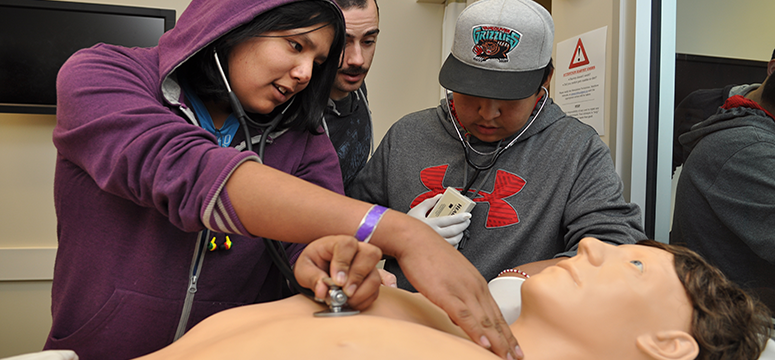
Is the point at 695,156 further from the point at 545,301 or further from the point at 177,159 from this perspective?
the point at 177,159

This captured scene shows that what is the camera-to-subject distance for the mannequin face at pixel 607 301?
2.75 ft

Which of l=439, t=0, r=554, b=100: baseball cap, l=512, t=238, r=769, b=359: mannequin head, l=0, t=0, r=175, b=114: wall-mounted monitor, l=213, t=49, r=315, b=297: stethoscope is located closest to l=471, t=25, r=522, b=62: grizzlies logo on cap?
l=439, t=0, r=554, b=100: baseball cap

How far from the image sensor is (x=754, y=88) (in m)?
1.39

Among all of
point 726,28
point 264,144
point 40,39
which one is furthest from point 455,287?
point 40,39

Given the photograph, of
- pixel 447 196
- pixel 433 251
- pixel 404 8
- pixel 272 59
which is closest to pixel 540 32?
pixel 447 196

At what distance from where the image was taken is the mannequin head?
0.83 metres

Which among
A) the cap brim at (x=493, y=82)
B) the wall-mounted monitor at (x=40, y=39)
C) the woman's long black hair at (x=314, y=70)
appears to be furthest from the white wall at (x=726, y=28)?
the wall-mounted monitor at (x=40, y=39)

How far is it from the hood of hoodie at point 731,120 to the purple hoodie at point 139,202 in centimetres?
125

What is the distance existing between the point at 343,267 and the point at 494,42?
92 centimetres

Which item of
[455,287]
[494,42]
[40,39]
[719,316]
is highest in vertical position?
[40,39]

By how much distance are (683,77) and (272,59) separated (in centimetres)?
141

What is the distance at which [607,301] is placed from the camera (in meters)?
0.85

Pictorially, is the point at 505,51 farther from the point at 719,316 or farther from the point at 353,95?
the point at 719,316

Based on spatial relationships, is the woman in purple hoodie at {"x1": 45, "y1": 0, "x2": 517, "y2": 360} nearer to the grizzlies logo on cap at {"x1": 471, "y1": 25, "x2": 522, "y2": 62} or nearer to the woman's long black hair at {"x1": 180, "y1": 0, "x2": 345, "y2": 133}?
the woman's long black hair at {"x1": 180, "y1": 0, "x2": 345, "y2": 133}
